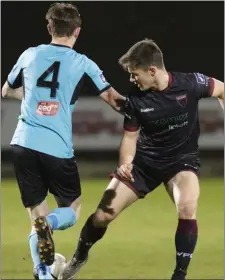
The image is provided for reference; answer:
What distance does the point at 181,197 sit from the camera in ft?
16.5

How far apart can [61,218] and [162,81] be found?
3.63 feet

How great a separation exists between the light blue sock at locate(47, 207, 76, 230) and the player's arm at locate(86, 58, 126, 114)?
29.7 inches

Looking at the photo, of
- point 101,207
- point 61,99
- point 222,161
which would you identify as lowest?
point 222,161

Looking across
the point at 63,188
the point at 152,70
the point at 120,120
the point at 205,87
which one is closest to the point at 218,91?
the point at 205,87

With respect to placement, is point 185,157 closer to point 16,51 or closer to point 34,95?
point 34,95

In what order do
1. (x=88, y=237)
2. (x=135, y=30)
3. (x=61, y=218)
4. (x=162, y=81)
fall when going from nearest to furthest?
(x=61, y=218)
(x=162, y=81)
(x=88, y=237)
(x=135, y=30)

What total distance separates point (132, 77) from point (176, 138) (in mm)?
516

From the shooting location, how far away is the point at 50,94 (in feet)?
15.8

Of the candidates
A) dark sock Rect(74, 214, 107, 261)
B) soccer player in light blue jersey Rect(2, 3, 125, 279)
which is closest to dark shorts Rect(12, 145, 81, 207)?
soccer player in light blue jersey Rect(2, 3, 125, 279)

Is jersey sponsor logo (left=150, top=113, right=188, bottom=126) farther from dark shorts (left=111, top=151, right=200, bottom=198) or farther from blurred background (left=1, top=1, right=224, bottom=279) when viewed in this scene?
blurred background (left=1, top=1, right=224, bottom=279)

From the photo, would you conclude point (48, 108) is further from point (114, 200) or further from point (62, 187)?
point (114, 200)

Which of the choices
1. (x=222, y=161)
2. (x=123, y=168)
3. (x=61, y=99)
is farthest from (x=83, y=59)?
(x=222, y=161)

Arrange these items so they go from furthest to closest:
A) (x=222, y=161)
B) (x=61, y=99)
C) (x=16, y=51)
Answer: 1. (x=16, y=51)
2. (x=222, y=161)
3. (x=61, y=99)

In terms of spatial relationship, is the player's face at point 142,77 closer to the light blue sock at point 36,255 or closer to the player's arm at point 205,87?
the player's arm at point 205,87
